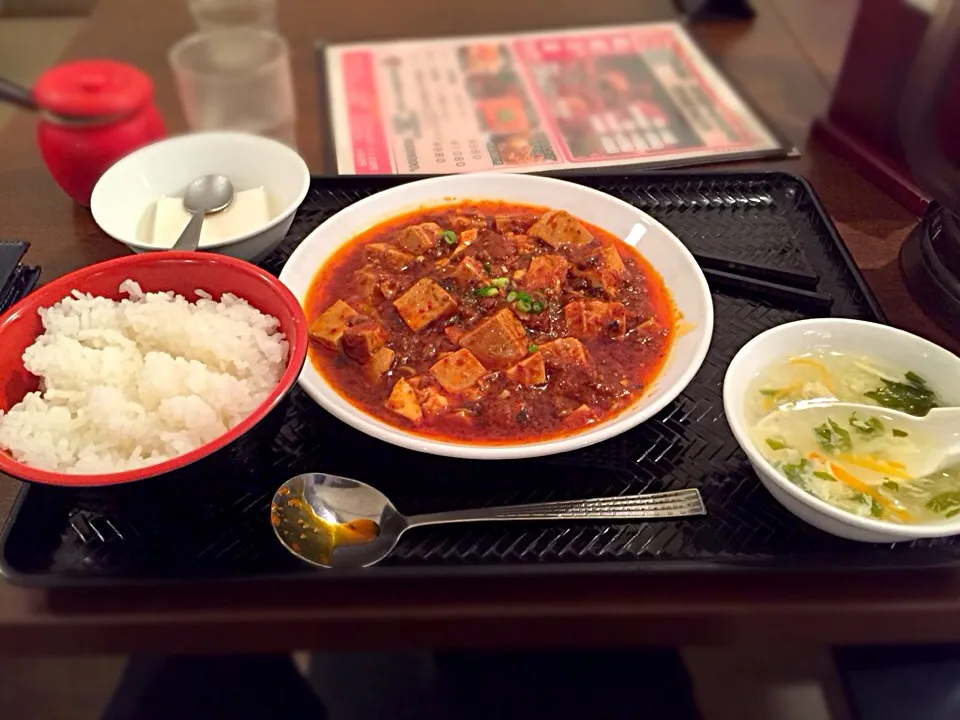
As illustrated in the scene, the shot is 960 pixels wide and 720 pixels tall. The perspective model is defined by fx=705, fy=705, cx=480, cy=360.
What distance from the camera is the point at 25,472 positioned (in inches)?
50.4

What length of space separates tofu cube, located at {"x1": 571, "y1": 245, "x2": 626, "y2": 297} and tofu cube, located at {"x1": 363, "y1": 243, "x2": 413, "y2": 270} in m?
0.52

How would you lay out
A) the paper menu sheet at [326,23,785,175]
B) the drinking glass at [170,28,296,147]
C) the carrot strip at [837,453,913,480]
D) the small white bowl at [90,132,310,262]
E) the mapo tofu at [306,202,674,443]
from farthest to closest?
the drinking glass at [170,28,296,147]
the paper menu sheet at [326,23,785,175]
the small white bowl at [90,132,310,262]
the mapo tofu at [306,202,674,443]
the carrot strip at [837,453,913,480]

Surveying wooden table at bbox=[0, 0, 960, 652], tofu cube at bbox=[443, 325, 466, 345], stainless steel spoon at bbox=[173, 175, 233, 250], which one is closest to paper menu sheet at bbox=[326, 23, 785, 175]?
stainless steel spoon at bbox=[173, 175, 233, 250]

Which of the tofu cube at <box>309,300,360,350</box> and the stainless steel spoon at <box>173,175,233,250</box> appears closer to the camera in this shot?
the tofu cube at <box>309,300,360,350</box>

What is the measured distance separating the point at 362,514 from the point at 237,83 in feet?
7.17

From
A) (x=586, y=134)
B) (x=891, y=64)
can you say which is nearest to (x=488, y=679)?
(x=586, y=134)

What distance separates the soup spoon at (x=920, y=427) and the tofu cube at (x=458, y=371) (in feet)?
2.40

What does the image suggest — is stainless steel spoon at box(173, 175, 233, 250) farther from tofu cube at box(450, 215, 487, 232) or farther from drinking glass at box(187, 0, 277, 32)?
drinking glass at box(187, 0, 277, 32)

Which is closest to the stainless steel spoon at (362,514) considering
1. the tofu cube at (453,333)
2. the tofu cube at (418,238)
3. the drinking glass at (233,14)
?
the tofu cube at (453,333)

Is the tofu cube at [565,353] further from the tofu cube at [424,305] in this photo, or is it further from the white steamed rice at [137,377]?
the white steamed rice at [137,377]

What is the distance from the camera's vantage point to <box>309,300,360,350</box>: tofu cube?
1877 millimetres

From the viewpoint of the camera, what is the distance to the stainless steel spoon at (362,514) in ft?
4.76

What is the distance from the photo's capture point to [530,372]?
183 centimetres

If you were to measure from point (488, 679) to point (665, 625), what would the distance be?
85 cm
